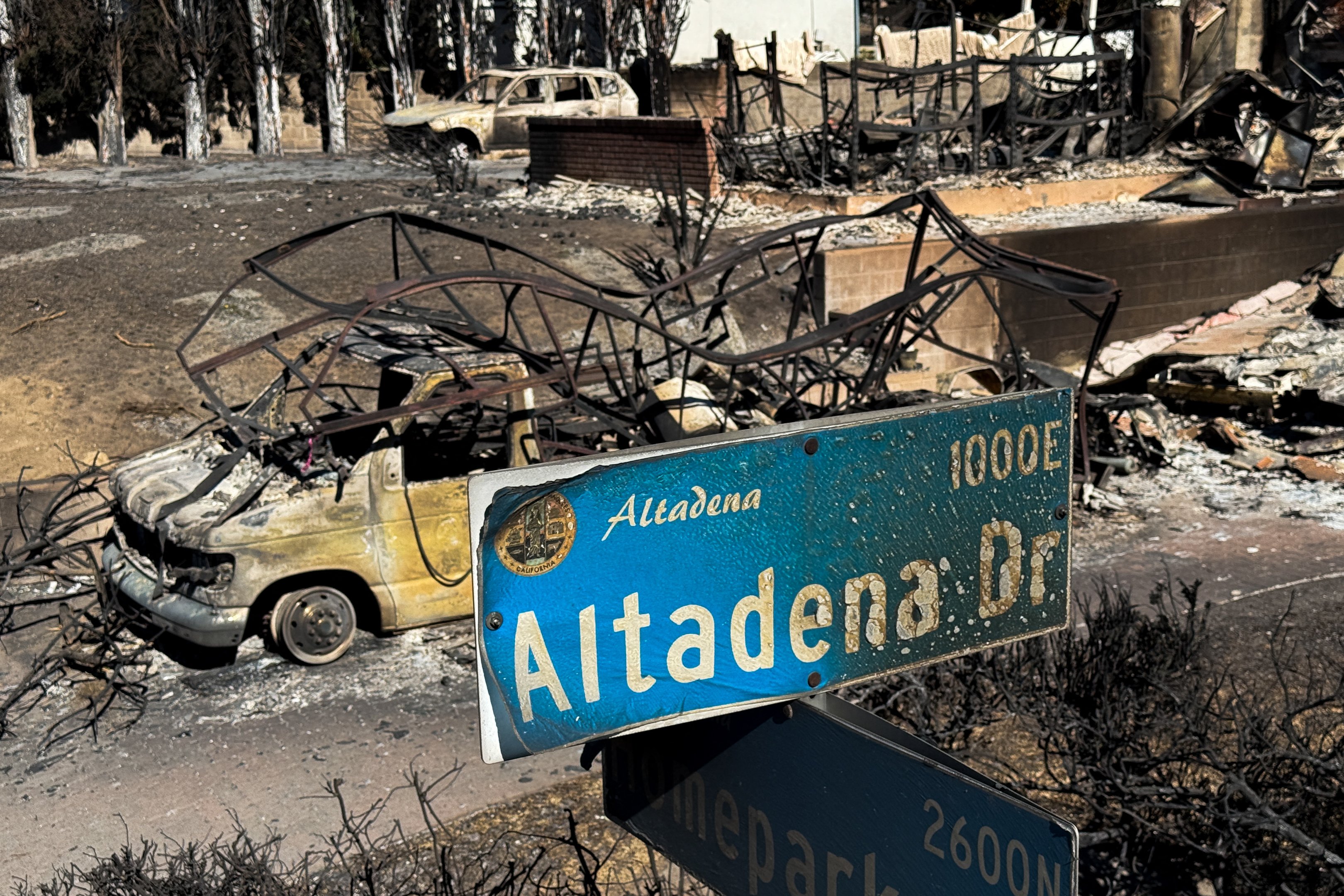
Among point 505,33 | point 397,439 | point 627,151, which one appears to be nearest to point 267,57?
point 505,33

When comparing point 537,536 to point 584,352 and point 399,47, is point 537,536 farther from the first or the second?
point 399,47

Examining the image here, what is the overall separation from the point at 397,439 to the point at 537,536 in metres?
5.92

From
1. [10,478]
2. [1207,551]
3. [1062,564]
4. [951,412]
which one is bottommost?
[1207,551]

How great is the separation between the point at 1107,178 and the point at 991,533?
16596 millimetres

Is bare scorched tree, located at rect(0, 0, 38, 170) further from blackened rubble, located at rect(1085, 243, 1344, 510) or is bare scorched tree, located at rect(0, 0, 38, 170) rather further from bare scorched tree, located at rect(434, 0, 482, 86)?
blackened rubble, located at rect(1085, 243, 1344, 510)

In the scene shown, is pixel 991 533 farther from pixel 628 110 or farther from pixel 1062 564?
pixel 628 110

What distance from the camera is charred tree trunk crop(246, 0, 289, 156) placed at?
88.2 feet

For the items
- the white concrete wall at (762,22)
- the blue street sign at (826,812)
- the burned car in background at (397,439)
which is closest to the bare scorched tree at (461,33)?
the white concrete wall at (762,22)


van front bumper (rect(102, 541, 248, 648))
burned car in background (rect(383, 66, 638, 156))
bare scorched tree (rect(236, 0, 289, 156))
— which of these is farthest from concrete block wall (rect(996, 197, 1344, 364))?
bare scorched tree (rect(236, 0, 289, 156))

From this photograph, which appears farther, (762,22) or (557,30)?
(762,22)

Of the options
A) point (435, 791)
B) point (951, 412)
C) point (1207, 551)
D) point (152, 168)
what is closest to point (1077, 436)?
point (1207, 551)

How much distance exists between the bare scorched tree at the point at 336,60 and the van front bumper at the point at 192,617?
73.2 feet

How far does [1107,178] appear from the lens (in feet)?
56.7

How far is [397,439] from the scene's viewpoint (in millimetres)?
7438
